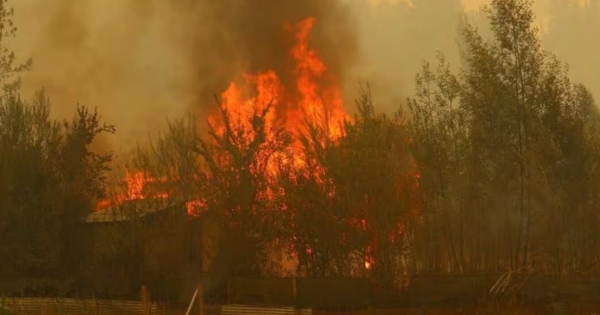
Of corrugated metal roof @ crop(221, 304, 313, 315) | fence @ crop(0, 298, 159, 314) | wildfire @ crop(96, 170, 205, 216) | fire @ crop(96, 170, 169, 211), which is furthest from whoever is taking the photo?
fire @ crop(96, 170, 169, 211)

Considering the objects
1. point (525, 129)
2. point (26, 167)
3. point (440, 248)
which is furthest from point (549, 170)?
point (26, 167)

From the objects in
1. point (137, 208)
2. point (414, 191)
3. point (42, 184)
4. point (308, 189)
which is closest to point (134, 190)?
point (137, 208)

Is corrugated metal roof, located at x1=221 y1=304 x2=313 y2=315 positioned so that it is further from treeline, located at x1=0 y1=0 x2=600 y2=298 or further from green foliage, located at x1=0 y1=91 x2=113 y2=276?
green foliage, located at x1=0 y1=91 x2=113 y2=276

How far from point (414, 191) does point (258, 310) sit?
5281 millimetres

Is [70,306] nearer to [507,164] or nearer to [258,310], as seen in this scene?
[258,310]

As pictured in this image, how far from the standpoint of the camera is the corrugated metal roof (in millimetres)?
16062

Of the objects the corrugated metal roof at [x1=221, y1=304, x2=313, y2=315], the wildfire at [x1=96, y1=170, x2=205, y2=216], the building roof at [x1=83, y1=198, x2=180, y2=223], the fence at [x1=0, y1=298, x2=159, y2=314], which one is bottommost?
the corrugated metal roof at [x1=221, y1=304, x2=313, y2=315]

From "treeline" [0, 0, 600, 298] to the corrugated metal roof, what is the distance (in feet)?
5.51

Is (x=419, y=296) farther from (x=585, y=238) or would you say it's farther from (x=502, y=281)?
(x=585, y=238)

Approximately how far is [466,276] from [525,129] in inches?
208

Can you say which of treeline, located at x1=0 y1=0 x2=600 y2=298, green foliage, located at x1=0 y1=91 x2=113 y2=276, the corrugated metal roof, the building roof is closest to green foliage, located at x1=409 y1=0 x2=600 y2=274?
treeline, located at x1=0 y1=0 x2=600 y2=298

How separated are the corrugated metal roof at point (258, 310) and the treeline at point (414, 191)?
1680 millimetres

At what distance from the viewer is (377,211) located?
16.8 meters

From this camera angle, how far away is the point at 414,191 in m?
17.2
